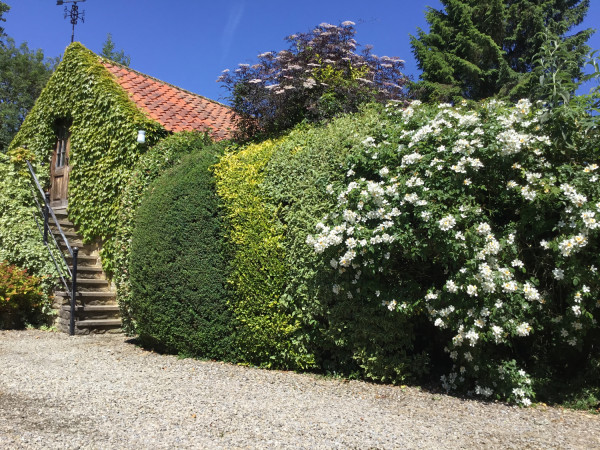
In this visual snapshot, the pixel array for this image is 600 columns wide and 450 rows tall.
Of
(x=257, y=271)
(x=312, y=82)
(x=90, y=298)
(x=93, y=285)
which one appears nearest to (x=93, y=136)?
(x=93, y=285)

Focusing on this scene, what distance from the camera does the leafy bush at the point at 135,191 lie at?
7.39 m

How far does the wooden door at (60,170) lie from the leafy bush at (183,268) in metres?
5.83

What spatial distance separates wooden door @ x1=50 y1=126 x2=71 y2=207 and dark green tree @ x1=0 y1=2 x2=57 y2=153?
22062mm

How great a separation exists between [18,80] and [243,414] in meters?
36.1

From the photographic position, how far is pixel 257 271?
566 centimetres

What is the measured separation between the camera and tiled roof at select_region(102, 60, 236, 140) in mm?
10023

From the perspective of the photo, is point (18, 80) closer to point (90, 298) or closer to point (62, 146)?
point (62, 146)

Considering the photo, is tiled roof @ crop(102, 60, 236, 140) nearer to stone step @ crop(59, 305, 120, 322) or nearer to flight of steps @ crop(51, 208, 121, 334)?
flight of steps @ crop(51, 208, 121, 334)

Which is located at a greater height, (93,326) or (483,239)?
(483,239)

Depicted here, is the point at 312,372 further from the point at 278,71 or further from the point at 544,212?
the point at 278,71

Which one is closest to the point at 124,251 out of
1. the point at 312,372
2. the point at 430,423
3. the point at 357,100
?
the point at 312,372

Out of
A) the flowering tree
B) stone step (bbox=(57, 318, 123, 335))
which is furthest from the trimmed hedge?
stone step (bbox=(57, 318, 123, 335))

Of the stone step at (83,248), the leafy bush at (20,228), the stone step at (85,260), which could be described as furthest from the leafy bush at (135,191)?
the stone step at (83,248)

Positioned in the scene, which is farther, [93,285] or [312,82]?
[93,285]
